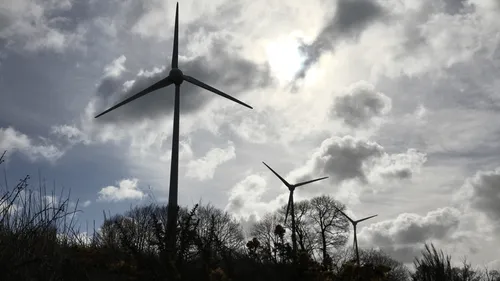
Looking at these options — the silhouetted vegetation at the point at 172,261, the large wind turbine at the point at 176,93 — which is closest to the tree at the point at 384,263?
the silhouetted vegetation at the point at 172,261

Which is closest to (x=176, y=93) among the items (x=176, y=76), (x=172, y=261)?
(x=176, y=76)

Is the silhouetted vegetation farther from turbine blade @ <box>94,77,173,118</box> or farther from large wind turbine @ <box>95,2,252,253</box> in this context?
turbine blade @ <box>94,77,173,118</box>

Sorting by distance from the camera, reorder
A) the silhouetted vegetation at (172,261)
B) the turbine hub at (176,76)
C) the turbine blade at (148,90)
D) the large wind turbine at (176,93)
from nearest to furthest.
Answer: the silhouetted vegetation at (172,261) → the large wind turbine at (176,93) → the turbine blade at (148,90) → the turbine hub at (176,76)

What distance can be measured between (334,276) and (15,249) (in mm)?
5103

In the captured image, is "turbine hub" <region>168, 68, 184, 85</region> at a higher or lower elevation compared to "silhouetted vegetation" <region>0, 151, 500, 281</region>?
higher

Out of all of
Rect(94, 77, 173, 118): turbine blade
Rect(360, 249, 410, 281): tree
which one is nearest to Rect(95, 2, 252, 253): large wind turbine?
Rect(94, 77, 173, 118): turbine blade

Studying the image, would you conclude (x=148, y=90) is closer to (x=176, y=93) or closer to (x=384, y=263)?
(x=176, y=93)

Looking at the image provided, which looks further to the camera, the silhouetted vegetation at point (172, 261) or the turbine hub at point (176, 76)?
the turbine hub at point (176, 76)

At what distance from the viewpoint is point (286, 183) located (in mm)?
39781

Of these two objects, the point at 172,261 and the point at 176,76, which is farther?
the point at 176,76

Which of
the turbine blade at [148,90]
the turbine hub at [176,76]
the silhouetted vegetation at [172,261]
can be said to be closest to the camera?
the silhouetted vegetation at [172,261]

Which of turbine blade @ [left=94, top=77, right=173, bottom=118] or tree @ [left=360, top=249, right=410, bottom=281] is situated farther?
turbine blade @ [left=94, top=77, right=173, bottom=118]

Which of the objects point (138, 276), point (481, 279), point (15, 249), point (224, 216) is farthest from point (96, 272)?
point (224, 216)

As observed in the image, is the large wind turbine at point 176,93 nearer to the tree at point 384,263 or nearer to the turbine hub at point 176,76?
the turbine hub at point 176,76
